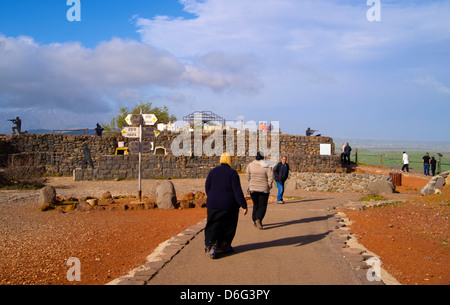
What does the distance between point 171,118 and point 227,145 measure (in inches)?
1302

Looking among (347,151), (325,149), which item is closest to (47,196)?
(325,149)

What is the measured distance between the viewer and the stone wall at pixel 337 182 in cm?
2077

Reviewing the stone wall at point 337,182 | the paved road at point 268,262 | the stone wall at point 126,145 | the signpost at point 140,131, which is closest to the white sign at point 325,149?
the stone wall at point 126,145

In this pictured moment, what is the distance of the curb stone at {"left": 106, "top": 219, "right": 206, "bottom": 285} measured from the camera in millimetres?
5828

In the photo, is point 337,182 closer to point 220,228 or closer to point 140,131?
point 140,131

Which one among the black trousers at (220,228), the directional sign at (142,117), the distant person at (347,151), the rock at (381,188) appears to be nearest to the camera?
the black trousers at (220,228)

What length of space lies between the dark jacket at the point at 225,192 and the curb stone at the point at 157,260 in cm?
117

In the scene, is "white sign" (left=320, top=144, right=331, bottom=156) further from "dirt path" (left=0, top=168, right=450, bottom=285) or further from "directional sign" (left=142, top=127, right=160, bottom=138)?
"directional sign" (left=142, top=127, right=160, bottom=138)

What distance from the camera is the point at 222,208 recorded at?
23.7ft

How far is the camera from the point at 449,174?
1691cm

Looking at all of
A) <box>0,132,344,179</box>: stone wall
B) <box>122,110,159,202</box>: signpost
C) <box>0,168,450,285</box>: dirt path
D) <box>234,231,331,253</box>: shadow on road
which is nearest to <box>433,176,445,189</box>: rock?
<box>0,168,450,285</box>: dirt path

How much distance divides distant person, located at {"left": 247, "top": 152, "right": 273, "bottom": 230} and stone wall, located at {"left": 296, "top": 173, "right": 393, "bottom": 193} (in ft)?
38.9

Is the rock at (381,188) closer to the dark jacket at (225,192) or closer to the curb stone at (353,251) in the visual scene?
the curb stone at (353,251)
